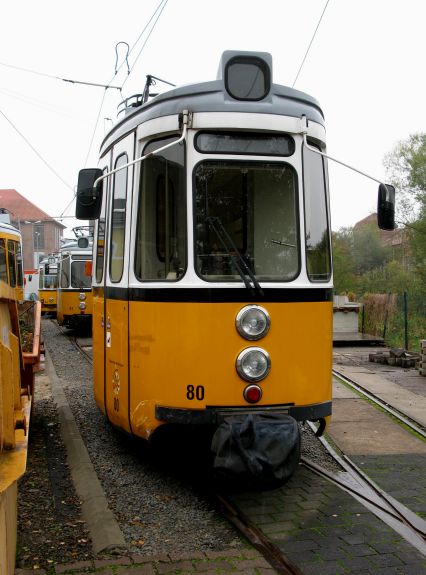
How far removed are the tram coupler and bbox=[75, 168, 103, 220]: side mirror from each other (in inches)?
82.2

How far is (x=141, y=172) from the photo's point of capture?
4965 millimetres

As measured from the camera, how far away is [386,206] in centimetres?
520

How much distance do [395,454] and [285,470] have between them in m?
2.26

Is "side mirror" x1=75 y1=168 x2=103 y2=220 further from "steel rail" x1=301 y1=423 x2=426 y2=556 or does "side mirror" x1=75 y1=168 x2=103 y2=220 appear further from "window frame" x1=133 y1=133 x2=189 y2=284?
"steel rail" x1=301 y1=423 x2=426 y2=556

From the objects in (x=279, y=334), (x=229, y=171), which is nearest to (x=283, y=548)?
(x=279, y=334)

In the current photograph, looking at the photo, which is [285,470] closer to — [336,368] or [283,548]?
[283,548]

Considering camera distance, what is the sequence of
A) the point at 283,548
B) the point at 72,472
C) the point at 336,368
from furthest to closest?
the point at 336,368 → the point at 72,472 → the point at 283,548

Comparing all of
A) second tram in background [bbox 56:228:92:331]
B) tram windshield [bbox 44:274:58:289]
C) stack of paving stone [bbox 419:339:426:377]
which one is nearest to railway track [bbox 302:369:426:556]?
stack of paving stone [bbox 419:339:426:377]

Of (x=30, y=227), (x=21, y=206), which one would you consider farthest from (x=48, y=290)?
(x=21, y=206)

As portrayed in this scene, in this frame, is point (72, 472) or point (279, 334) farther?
point (72, 472)

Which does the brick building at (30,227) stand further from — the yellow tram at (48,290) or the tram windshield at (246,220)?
the tram windshield at (246,220)

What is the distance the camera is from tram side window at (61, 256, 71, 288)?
63.8ft

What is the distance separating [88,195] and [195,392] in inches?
71.3

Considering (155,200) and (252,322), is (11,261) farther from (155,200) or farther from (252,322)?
(252,322)
